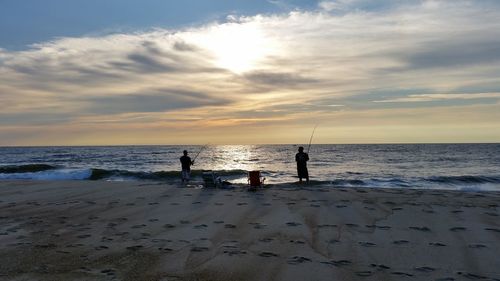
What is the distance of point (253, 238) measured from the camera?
263 inches

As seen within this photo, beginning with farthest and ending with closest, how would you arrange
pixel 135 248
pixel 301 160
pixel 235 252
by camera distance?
pixel 301 160 → pixel 135 248 → pixel 235 252

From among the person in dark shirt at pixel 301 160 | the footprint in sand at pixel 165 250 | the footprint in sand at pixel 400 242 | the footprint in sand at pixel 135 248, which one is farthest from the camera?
the person in dark shirt at pixel 301 160

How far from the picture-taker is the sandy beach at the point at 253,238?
520cm

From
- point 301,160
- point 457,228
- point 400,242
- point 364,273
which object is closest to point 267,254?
point 364,273

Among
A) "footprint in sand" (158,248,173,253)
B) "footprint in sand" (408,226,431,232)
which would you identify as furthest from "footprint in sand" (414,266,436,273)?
"footprint in sand" (158,248,173,253)

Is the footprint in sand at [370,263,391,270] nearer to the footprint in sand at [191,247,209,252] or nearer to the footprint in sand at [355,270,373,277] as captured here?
the footprint in sand at [355,270,373,277]

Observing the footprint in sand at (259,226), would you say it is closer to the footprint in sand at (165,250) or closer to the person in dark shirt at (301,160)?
the footprint in sand at (165,250)

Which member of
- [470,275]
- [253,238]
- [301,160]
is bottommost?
[470,275]

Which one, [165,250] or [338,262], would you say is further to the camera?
[165,250]

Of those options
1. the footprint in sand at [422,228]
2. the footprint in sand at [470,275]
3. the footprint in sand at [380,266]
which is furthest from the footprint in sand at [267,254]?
the footprint in sand at [422,228]

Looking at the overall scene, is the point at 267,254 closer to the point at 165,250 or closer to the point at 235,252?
the point at 235,252

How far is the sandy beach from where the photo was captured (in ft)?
17.0

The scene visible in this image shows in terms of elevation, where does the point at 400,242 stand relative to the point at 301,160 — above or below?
below

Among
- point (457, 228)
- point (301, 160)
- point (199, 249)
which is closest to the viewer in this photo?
point (199, 249)
